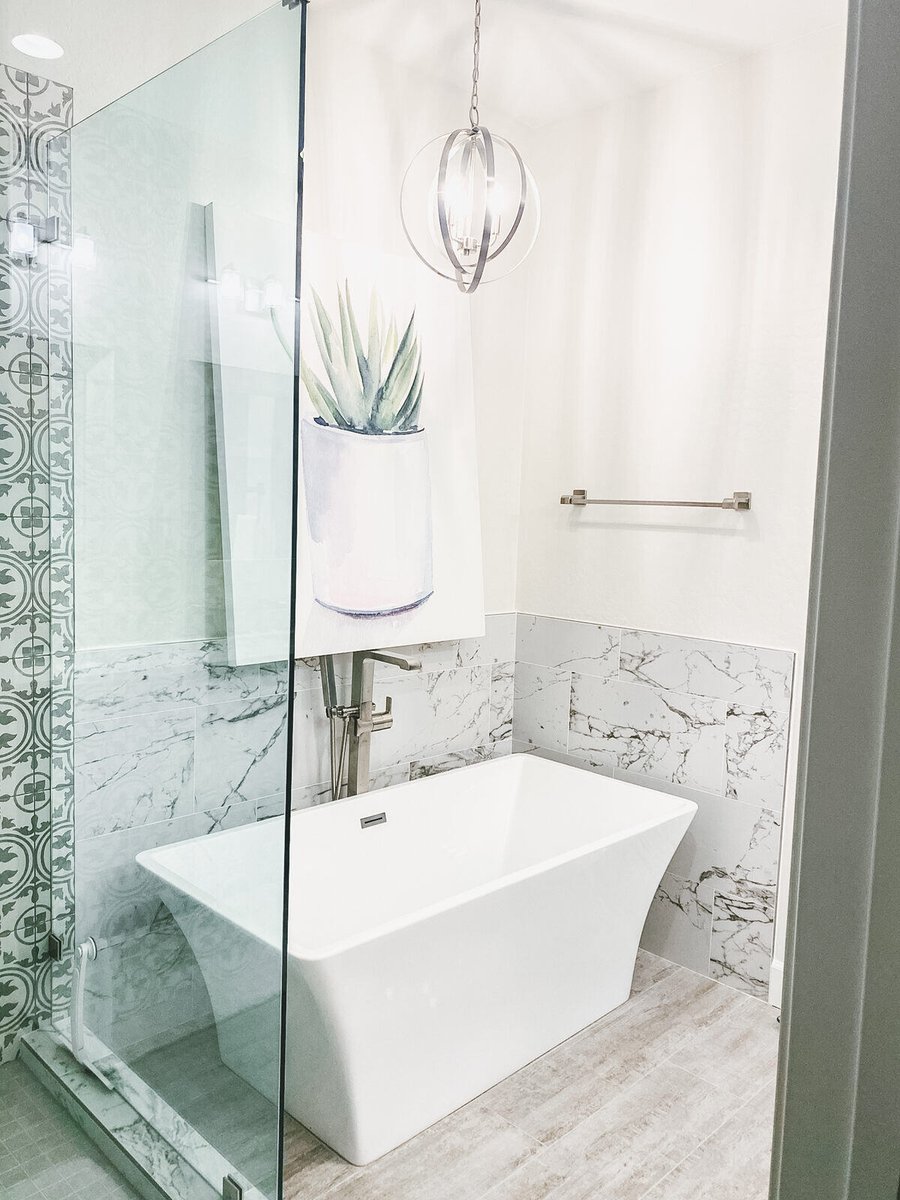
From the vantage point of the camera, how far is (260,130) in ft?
4.52

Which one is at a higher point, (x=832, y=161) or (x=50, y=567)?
(x=832, y=161)

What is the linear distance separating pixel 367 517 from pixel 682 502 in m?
1.03

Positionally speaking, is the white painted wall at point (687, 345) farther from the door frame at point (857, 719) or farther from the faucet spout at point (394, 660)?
the door frame at point (857, 719)

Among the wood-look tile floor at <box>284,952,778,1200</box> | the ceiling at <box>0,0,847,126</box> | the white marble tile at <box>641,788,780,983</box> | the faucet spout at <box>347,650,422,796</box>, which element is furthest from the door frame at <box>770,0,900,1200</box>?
the white marble tile at <box>641,788,780,983</box>

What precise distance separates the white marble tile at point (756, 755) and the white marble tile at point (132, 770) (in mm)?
1936

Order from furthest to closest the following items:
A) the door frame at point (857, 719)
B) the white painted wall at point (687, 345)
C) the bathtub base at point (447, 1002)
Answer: the white painted wall at point (687, 345)
the bathtub base at point (447, 1002)
the door frame at point (857, 719)

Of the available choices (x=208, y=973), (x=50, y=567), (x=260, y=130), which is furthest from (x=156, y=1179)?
(x=260, y=130)

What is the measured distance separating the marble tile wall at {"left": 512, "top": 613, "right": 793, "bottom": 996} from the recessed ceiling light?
2.33 metres

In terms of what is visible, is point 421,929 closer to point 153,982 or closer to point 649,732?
point 153,982

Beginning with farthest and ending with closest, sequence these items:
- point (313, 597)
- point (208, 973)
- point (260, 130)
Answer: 1. point (313, 597)
2. point (208, 973)
3. point (260, 130)

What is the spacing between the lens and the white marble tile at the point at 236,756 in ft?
4.78

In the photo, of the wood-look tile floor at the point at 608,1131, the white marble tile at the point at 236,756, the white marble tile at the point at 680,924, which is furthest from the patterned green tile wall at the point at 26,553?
the white marble tile at the point at 680,924

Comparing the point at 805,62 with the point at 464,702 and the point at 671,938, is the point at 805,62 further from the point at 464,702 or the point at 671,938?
the point at 671,938

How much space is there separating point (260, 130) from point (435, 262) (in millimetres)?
1684
